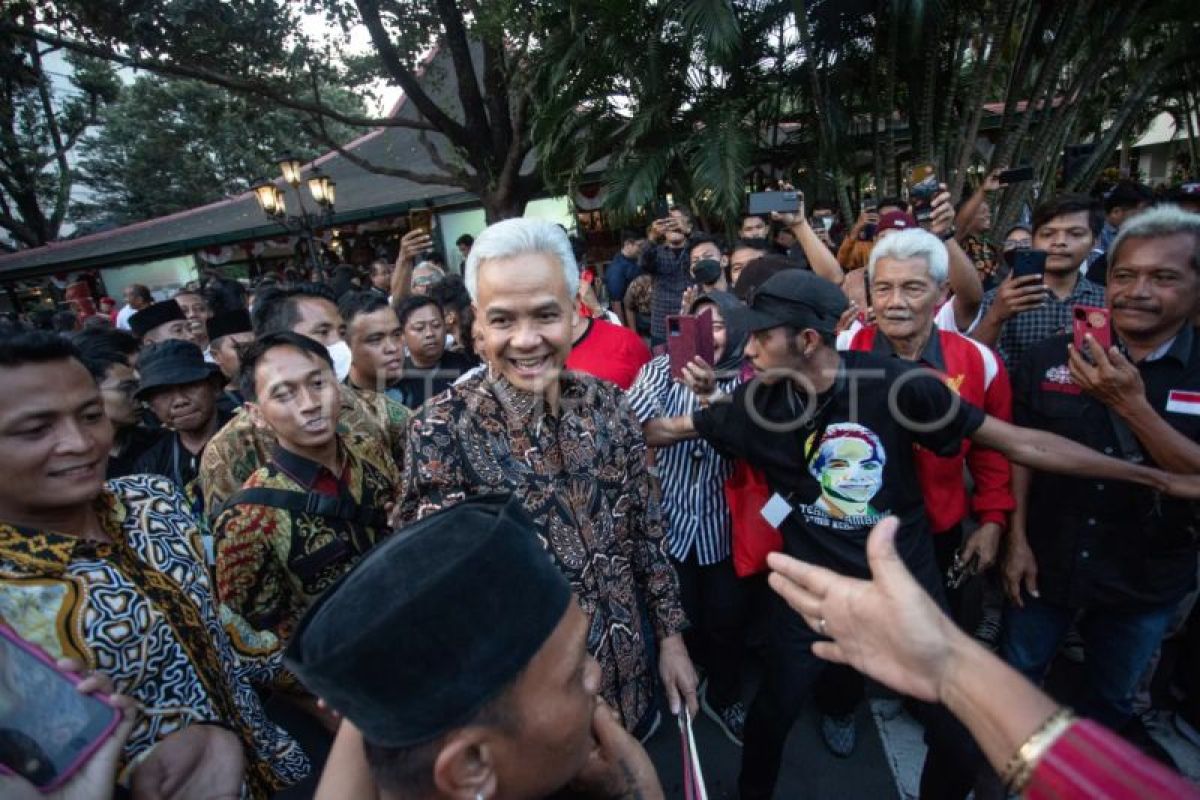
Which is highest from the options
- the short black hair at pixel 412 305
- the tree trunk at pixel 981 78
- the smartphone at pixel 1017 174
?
the tree trunk at pixel 981 78

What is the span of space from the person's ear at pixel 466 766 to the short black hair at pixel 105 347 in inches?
127

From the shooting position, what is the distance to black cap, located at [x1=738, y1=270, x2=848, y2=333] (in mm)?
2104

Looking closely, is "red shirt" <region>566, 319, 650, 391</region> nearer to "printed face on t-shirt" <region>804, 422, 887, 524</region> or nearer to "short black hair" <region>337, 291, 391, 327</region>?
"short black hair" <region>337, 291, 391, 327</region>

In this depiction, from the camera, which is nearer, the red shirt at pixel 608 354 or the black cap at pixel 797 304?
the black cap at pixel 797 304

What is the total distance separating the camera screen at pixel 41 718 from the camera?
3.30ft

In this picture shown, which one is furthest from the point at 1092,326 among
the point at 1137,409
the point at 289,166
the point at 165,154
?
the point at 165,154

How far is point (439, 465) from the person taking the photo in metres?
1.64

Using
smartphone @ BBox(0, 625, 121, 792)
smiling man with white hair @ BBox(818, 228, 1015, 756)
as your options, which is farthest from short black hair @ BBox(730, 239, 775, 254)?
smartphone @ BBox(0, 625, 121, 792)

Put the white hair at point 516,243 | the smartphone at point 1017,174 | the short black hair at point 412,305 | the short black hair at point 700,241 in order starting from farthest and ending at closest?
the short black hair at point 700,241
the short black hair at point 412,305
the smartphone at point 1017,174
the white hair at point 516,243

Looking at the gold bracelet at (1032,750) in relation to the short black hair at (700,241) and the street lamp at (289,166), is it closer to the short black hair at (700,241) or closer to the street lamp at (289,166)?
the short black hair at (700,241)

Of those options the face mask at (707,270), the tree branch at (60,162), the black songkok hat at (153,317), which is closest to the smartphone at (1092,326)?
the face mask at (707,270)

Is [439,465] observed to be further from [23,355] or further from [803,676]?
[803,676]


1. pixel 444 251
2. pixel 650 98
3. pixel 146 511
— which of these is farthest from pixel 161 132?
pixel 146 511

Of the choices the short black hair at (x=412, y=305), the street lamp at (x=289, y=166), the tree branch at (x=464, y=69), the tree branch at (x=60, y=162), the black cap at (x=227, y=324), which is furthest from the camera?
the tree branch at (x=60, y=162)
